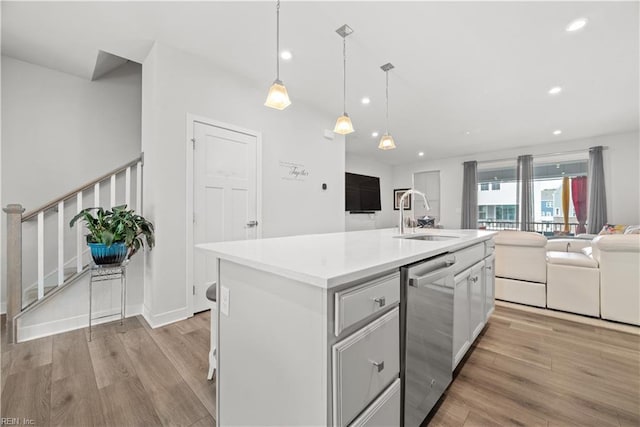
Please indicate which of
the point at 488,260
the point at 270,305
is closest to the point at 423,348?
the point at 270,305

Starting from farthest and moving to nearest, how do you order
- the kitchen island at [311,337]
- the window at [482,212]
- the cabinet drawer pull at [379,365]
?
the window at [482,212], the cabinet drawer pull at [379,365], the kitchen island at [311,337]

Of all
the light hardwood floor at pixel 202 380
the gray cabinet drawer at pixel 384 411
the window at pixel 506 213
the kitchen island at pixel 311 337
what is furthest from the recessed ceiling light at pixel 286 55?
the window at pixel 506 213

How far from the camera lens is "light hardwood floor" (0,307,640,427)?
139cm

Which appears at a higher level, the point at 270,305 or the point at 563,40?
the point at 563,40

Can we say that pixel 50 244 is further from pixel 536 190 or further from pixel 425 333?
pixel 536 190

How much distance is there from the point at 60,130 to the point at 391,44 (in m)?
3.83

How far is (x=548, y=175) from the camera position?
21.0ft

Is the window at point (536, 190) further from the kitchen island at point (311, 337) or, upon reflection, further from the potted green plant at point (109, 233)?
the potted green plant at point (109, 233)

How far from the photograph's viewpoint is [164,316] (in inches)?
98.3

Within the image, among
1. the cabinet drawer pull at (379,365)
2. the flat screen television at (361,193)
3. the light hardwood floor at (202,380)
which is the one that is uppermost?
the flat screen television at (361,193)

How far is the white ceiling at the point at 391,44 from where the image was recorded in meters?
2.14

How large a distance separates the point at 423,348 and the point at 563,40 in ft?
10.5

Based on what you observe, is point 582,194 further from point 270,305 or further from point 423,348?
point 270,305

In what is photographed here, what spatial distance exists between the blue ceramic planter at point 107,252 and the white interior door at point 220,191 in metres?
0.64
